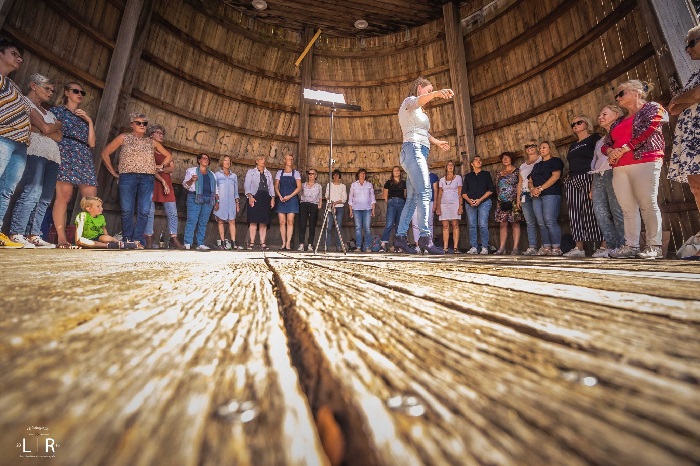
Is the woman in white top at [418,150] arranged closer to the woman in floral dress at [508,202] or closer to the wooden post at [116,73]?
the woman in floral dress at [508,202]

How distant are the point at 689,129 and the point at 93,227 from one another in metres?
4.99

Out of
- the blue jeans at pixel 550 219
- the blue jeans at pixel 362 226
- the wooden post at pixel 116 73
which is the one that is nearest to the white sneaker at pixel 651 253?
the blue jeans at pixel 550 219

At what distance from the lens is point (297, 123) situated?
6.41m

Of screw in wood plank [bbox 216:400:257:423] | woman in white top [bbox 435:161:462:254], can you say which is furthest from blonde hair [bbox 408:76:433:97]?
screw in wood plank [bbox 216:400:257:423]

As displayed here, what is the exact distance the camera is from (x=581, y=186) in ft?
12.2

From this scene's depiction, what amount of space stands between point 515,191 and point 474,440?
5.15 metres

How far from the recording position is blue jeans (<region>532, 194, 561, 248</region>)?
3.98 meters

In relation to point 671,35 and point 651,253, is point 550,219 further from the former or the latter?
point 671,35

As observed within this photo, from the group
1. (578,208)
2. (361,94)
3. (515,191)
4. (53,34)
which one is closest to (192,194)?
(53,34)

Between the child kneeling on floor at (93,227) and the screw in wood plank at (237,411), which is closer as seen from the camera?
the screw in wood plank at (237,411)

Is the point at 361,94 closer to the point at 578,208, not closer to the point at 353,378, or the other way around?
the point at 578,208

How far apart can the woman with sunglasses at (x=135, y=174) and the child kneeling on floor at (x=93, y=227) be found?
35cm

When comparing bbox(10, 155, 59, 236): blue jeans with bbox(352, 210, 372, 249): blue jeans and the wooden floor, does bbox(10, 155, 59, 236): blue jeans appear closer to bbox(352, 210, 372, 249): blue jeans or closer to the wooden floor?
the wooden floor

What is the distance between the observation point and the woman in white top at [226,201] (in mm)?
5305
